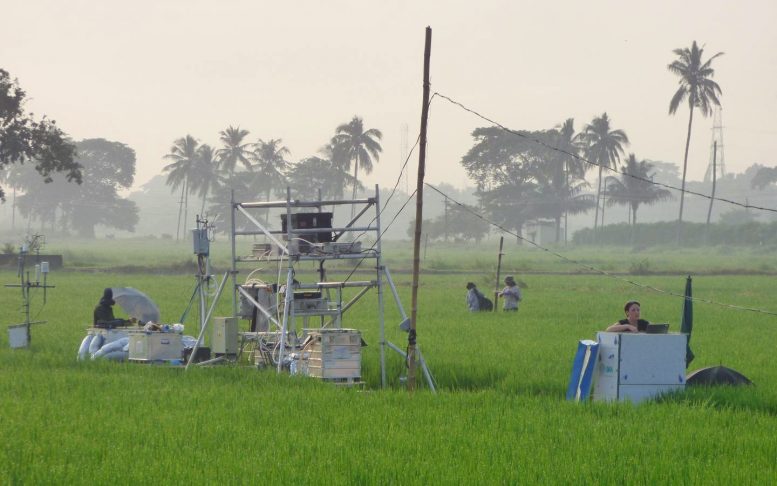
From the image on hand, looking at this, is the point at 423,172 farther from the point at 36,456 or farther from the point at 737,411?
the point at 36,456

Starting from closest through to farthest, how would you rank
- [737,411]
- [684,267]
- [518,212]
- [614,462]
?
[614,462] < [737,411] < [684,267] < [518,212]

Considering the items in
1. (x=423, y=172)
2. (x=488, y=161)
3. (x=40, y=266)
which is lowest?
(x=40, y=266)

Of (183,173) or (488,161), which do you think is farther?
(183,173)

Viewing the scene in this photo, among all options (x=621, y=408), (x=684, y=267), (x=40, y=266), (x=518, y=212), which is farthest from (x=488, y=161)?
(x=621, y=408)

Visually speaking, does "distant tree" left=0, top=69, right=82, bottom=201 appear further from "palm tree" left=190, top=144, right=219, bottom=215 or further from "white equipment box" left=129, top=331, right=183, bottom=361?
"palm tree" left=190, top=144, right=219, bottom=215

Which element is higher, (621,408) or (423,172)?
(423,172)

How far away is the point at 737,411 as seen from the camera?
1348 cm

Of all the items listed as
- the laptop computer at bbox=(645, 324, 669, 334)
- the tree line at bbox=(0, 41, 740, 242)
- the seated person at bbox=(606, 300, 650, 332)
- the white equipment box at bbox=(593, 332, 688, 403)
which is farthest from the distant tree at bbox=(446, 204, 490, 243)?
the white equipment box at bbox=(593, 332, 688, 403)

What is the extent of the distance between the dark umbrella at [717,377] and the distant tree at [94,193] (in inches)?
5801

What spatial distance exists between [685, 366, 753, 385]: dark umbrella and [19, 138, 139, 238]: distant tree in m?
147

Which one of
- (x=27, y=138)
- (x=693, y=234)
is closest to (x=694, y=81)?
(x=693, y=234)

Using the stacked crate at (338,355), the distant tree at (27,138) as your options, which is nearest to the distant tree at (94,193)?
the distant tree at (27,138)

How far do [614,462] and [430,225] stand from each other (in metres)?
130

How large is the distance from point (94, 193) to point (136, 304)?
464 ft
